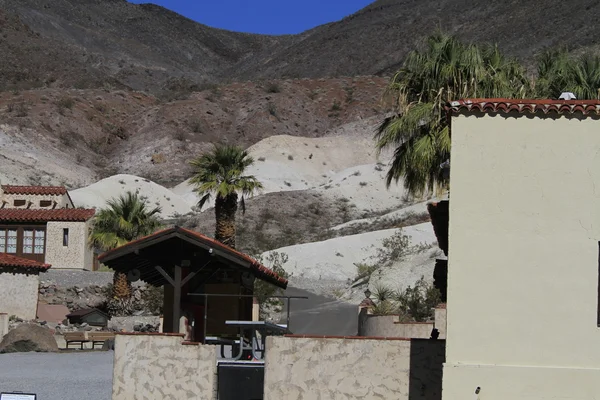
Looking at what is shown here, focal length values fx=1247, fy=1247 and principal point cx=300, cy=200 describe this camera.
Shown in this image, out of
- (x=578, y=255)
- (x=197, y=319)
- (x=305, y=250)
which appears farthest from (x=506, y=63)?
(x=305, y=250)

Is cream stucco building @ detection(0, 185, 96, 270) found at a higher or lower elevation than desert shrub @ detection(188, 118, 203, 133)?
lower

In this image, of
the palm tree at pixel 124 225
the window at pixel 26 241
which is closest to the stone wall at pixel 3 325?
the palm tree at pixel 124 225

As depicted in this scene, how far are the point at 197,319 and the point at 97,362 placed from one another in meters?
8.77

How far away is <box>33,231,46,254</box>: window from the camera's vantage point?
5297cm

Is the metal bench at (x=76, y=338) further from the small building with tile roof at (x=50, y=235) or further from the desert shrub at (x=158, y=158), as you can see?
the desert shrub at (x=158, y=158)

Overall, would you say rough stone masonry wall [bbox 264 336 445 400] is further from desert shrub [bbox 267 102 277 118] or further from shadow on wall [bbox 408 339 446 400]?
desert shrub [bbox 267 102 277 118]

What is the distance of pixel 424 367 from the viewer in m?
19.3

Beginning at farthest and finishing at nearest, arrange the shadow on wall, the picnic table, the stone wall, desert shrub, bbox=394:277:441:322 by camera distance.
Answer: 1. desert shrub, bbox=394:277:441:322
2. the stone wall
3. the picnic table
4. the shadow on wall

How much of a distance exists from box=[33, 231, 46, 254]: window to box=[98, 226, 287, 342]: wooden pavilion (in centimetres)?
2974

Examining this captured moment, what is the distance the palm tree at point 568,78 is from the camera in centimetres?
2847

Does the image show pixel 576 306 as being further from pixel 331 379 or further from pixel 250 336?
pixel 250 336

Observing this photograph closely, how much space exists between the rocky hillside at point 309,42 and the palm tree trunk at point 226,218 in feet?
259

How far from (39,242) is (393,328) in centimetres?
2807

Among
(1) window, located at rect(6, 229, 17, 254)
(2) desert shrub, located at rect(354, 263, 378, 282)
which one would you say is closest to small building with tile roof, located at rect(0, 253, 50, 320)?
(1) window, located at rect(6, 229, 17, 254)
